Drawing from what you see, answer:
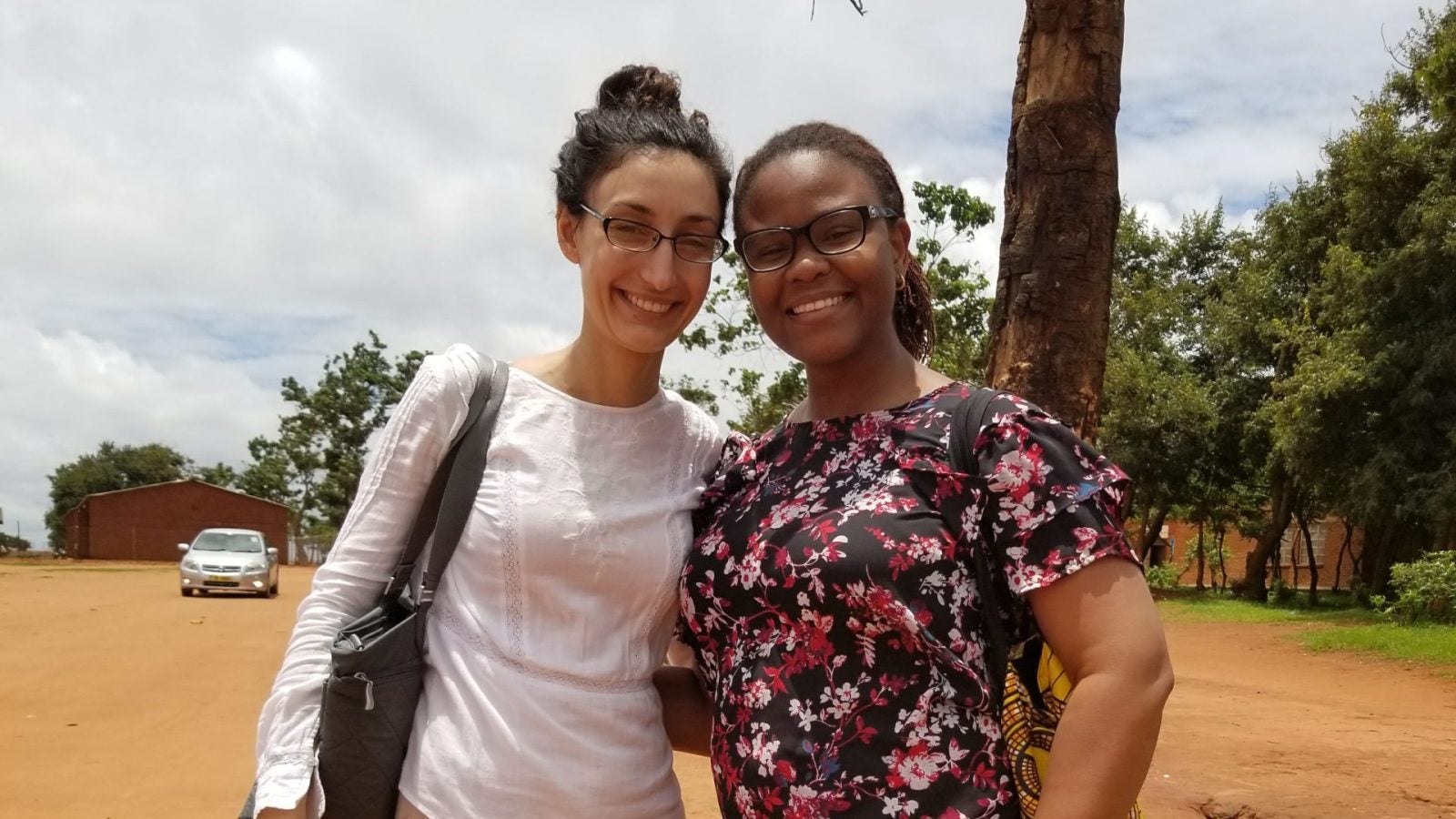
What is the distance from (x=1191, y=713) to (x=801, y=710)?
8.90m

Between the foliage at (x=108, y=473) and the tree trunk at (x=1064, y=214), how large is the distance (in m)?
67.2

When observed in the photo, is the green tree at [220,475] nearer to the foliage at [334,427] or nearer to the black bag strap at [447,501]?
the foliage at [334,427]

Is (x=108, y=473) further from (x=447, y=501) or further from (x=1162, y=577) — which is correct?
(x=447, y=501)

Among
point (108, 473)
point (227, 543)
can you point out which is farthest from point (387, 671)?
point (108, 473)

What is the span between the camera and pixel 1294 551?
118ft

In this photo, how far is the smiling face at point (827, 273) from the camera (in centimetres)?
202

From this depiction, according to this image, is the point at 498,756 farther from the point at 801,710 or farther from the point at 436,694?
the point at 801,710

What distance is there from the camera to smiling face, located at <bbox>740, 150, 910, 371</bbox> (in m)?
2.02

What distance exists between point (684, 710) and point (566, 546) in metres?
0.40

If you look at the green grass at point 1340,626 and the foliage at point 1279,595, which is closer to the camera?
the green grass at point 1340,626

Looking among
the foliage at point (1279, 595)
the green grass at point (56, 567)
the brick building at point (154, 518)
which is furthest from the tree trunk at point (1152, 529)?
the brick building at point (154, 518)

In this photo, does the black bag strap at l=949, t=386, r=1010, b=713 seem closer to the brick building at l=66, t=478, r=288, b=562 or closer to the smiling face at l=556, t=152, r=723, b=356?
the smiling face at l=556, t=152, r=723, b=356

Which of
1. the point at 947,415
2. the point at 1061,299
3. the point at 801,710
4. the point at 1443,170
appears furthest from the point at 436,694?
the point at 1443,170

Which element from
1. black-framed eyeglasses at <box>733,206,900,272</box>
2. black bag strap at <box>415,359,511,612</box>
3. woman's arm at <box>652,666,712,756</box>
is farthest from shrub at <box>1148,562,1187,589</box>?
black bag strap at <box>415,359,511,612</box>
